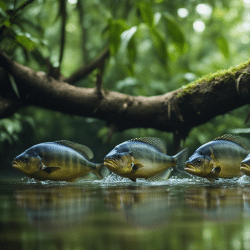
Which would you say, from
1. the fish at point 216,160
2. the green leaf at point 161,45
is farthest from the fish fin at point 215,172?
the green leaf at point 161,45

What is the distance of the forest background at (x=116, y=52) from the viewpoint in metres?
3.86

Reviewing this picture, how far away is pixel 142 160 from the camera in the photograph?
8.35ft

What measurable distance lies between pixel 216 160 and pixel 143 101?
168cm

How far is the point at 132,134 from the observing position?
7.30 metres

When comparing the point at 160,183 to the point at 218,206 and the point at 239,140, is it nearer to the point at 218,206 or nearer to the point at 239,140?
the point at 239,140

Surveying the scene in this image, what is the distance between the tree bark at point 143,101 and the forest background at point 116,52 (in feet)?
0.56

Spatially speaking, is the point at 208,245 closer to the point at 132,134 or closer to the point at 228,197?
the point at 228,197

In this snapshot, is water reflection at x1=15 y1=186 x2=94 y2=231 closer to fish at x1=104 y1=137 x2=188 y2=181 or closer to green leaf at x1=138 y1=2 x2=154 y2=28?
fish at x1=104 y1=137 x2=188 y2=181

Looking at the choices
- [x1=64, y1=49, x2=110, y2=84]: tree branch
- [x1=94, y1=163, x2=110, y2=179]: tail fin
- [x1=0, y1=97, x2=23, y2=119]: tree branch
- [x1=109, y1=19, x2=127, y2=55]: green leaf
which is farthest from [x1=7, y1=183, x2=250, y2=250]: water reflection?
[x1=64, y1=49, x2=110, y2=84]: tree branch

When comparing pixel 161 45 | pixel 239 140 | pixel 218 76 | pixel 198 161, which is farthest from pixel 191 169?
pixel 161 45

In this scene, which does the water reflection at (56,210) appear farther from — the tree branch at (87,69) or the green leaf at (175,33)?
the tree branch at (87,69)

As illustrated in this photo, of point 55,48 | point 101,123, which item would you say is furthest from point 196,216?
point 55,48

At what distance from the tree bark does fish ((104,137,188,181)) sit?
41.8 inches

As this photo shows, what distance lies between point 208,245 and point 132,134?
643cm
